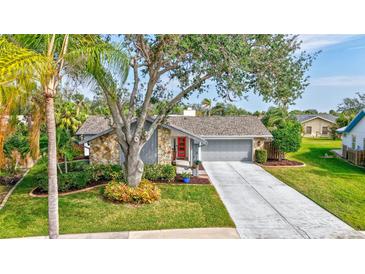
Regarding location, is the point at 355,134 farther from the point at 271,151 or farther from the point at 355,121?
the point at 271,151

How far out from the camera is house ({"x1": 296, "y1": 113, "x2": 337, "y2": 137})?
16.7m

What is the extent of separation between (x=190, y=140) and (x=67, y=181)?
4.99 metres

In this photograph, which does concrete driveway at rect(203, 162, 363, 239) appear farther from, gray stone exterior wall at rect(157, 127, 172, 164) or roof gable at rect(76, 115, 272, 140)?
roof gable at rect(76, 115, 272, 140)

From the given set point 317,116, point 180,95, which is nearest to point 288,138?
point 317,116

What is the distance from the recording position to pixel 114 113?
727cm

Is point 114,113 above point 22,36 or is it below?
below

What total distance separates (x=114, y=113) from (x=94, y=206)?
2434mm

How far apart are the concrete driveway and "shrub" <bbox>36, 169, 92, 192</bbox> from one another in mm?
4072

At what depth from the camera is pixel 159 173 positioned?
893 cm

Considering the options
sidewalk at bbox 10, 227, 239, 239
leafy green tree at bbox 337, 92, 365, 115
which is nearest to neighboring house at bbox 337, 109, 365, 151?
leafy green tree at bbox 337, 92, 365, 115

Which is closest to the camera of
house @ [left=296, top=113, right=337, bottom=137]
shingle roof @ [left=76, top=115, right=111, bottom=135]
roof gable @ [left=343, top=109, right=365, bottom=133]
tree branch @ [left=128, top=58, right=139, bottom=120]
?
tree branch @ [left=128, top=58, right=139, bottom=120]
